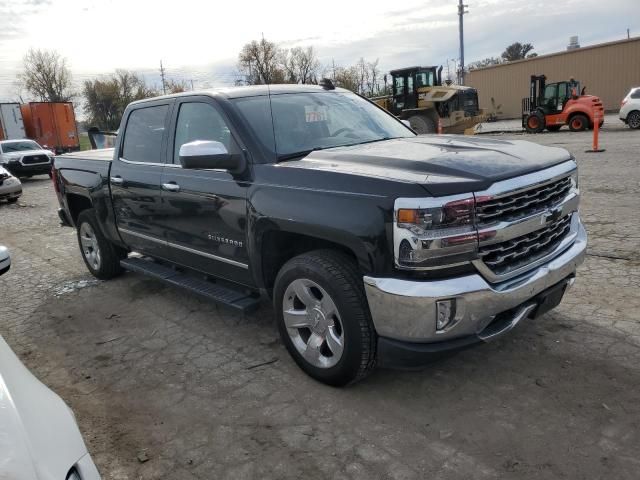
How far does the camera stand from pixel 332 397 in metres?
3.36

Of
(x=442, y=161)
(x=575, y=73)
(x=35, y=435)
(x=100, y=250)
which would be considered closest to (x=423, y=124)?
(x=100, y=250)

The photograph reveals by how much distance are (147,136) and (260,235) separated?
1998mm

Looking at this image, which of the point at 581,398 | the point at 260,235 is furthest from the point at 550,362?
the point at 260,235

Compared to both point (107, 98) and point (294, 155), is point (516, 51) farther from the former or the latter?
point (294, 155)

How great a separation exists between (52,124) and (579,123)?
25790mm

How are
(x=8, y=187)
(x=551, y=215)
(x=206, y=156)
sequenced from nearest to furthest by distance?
1. (x=551, y=215)
2. (x=206, y=156)
3. (x=8, y=187)

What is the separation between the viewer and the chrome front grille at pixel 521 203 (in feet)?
9.40

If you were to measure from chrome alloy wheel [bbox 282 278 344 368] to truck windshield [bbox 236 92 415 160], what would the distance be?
0.96m

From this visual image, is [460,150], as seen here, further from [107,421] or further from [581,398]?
[107,421]

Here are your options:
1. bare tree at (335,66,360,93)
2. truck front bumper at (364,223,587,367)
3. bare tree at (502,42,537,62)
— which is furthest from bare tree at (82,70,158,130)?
truck front bumper at (364,223,587,367)

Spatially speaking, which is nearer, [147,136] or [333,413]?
[333,413]

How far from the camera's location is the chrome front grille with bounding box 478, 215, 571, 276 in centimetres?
296

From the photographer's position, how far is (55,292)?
5.93m

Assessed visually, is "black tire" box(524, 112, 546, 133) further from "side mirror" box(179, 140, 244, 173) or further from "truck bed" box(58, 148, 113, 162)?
"side mirror" box(179, 140, 244, 173)
